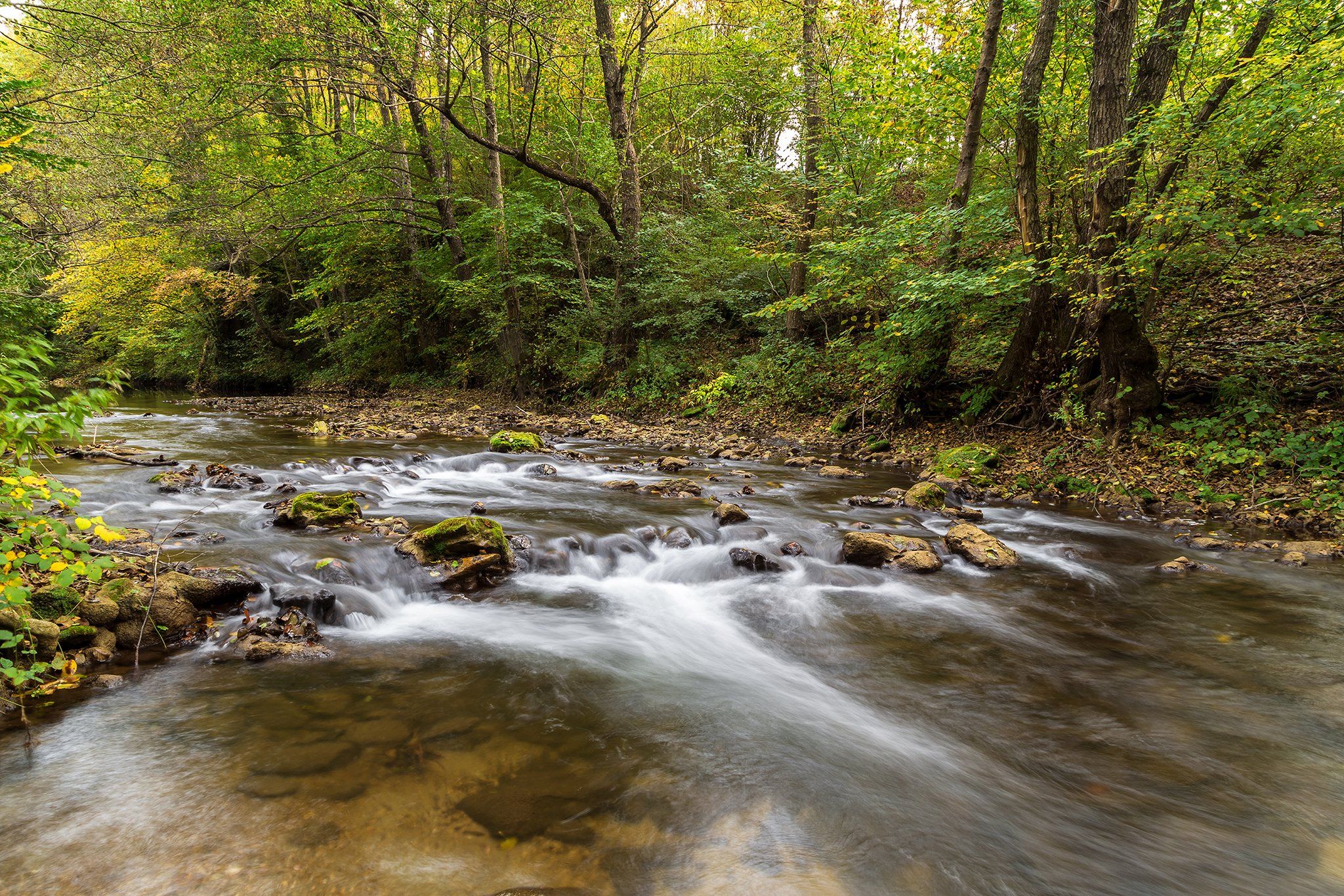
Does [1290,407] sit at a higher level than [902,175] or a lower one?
lower

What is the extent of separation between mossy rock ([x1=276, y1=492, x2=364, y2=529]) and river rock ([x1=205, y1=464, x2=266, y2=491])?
1.76 m

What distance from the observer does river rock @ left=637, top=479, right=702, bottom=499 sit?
823 centimetres

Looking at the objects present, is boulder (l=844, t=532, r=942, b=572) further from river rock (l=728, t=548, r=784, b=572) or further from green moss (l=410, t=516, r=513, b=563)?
green moss (l=410, t=516, r=513, b=563)

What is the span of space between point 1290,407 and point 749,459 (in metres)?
7.02

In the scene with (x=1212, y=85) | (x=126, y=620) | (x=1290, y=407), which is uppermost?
(x=1212, y=85)

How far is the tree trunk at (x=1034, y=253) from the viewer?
859 cm

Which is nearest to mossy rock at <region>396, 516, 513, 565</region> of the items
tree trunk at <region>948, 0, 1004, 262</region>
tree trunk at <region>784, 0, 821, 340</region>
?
tree trunk at <region>948, 0, 1004, 262</region>

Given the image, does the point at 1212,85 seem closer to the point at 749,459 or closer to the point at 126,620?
the point at 749,459

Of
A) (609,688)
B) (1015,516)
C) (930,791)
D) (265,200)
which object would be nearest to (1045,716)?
(930,791)

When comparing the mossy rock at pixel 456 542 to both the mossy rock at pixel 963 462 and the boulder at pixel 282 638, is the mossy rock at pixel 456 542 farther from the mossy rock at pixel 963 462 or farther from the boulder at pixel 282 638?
the mossy rock at pixel 963 462

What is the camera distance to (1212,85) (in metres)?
7.02

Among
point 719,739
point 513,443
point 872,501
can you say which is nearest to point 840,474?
point 872,501

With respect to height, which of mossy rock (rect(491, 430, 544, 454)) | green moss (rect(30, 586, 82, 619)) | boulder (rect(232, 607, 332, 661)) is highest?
mossy rock (rect(491, 430, 544, 454))

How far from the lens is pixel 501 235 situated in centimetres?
1514
